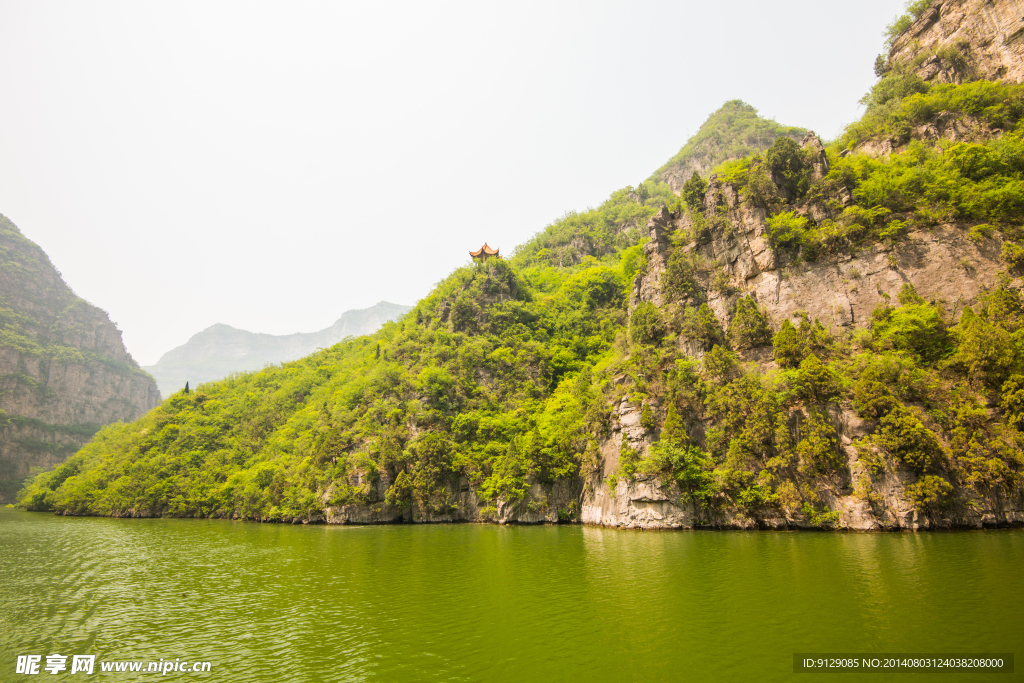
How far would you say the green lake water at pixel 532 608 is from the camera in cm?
935

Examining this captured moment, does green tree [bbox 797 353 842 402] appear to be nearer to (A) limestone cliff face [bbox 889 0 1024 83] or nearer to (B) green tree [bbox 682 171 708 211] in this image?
(B) green tree [bbox 682 171 708 211]

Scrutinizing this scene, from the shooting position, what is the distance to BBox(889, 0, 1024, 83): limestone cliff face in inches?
1553

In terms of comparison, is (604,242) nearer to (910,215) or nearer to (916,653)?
(910,215)

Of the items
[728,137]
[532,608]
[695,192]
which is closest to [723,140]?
[728,137]

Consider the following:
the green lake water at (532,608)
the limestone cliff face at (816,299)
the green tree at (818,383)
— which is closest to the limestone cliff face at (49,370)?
the green lake water at (532,608)

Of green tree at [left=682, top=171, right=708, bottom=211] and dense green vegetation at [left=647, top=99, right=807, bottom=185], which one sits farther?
dense green vegetation at [left=647, top=99, right=807, bottom=185]

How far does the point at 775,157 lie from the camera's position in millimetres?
42312

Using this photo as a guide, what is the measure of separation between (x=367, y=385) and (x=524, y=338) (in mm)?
20030

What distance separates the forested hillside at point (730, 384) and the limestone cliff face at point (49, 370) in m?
31.1

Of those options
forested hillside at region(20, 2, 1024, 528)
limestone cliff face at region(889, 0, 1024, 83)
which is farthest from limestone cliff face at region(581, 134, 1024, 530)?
limestone cliff face at region(889, 0, 1024, 83)

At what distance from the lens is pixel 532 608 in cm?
1313

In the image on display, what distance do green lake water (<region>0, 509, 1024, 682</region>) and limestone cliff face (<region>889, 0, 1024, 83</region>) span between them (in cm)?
4321

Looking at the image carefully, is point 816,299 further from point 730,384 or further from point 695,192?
point 695,192

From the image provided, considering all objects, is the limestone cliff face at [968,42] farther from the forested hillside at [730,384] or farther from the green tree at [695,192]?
the green tree at [695,192]
